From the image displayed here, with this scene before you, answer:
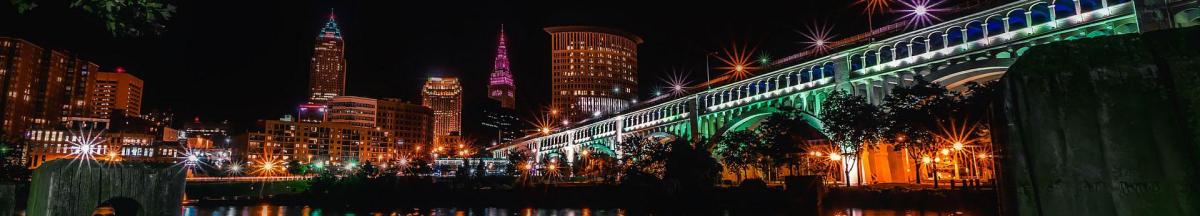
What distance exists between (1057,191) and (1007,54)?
44.5 m

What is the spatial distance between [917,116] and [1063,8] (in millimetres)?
11697

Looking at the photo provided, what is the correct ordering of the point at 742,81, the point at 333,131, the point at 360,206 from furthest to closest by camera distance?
1. the point at 333,131
2. the point at 742,81
3. the point at 360,206

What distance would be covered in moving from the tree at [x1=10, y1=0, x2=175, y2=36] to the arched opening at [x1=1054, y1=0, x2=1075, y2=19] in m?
45.9

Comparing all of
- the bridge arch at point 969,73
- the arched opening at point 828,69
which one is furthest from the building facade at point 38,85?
the bridge arch at point 969,73

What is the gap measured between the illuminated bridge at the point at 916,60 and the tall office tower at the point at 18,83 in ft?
542

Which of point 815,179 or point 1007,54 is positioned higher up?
point 1007,54

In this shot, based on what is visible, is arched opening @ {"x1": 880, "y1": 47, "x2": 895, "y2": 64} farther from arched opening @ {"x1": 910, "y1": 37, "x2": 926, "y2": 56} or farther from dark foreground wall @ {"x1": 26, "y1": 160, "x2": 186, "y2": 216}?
dark foreground wall @ {"x1": 26, "y1": 160, "x2": 186, "y2": 216}

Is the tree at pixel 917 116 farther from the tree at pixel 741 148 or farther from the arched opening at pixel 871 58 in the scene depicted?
the tree at pixel 741 148

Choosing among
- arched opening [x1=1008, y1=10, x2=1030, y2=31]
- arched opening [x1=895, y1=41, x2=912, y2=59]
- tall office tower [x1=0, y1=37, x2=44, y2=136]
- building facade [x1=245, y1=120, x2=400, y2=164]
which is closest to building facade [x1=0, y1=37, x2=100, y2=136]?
tall office tower [x1=0, y1=37, x2=44, y2=136]

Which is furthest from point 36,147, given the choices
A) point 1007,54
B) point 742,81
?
point 1007,54

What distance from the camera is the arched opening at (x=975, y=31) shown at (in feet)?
141

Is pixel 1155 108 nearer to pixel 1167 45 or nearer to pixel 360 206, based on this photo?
pixel 1167 45

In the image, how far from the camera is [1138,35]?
3.81 m

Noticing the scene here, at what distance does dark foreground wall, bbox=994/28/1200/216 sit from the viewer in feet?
11.3
